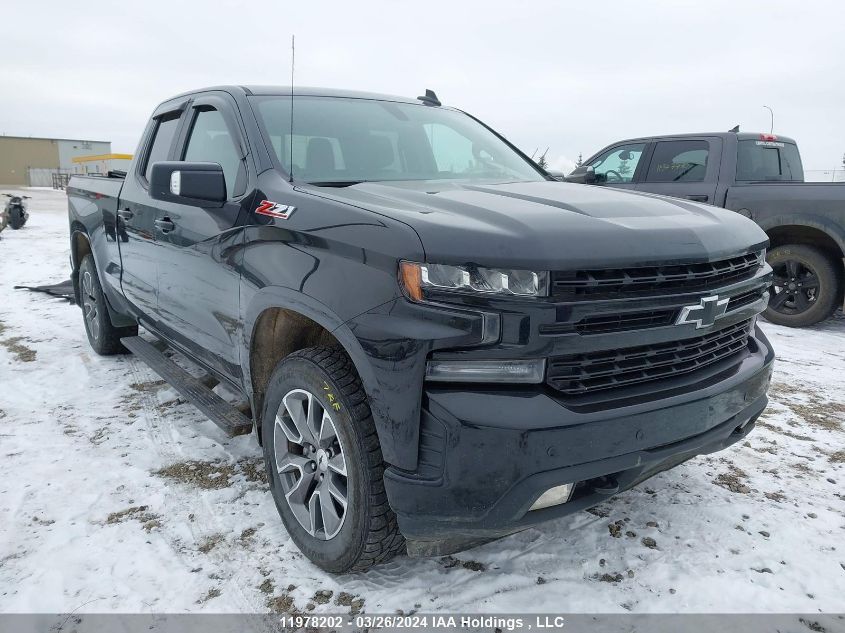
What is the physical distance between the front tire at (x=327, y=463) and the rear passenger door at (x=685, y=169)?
5.52m

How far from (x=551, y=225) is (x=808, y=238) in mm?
5609

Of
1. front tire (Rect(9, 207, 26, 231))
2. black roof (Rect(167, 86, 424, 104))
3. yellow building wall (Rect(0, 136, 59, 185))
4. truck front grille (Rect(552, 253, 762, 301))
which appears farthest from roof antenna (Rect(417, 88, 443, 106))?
yellow building wall (Rect(0, 136, 59, 185))

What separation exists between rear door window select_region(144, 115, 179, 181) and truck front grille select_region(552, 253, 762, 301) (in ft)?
9.33

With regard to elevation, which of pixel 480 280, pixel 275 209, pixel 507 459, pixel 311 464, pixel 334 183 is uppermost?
pixel 334 183

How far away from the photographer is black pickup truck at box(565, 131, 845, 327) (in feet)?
19.9

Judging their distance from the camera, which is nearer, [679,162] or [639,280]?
[639,280]

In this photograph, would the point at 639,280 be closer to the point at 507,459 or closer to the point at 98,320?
the point at 507,459

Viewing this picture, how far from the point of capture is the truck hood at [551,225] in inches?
72.0

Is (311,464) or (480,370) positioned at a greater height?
(480,370)

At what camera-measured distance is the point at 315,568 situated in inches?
94.2

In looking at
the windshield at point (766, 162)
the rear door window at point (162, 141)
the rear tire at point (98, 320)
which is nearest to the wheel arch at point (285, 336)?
the rear door window at point (162, 141)

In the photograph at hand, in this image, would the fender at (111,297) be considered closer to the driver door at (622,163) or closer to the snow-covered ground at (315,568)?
the snow-covered ground at (315,568)

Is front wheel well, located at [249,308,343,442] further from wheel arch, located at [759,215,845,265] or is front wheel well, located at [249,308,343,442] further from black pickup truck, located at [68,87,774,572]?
wheel arch, located at [759,215,845,265]

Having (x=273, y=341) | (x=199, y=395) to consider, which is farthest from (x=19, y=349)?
(x=273, y=341)
